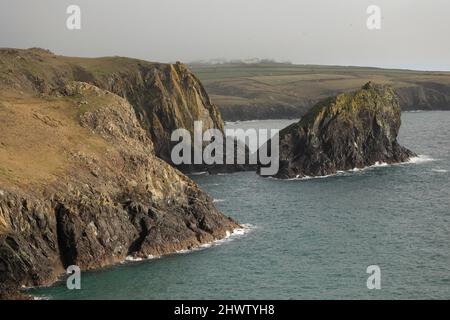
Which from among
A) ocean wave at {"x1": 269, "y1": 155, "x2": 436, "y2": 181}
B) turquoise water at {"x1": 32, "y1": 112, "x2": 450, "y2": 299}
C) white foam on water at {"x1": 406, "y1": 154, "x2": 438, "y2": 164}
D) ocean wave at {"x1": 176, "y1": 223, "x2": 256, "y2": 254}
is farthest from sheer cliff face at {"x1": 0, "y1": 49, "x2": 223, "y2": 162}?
ocean wave at {"x1": 176, "y1": 223, "x2": 256, "y2": 254}

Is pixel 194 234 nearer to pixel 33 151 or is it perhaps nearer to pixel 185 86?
pixel 33 151

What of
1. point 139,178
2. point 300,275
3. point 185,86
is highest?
point 185,86

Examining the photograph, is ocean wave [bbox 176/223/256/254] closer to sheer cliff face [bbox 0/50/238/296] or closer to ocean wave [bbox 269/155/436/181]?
sheer cliff face [bbox 0/50/238/296]

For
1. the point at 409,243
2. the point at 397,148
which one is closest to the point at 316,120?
the point at 397,148

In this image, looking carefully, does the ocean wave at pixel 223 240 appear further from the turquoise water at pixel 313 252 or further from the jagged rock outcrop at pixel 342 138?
the jagged rock outcrop at pixel 342 138

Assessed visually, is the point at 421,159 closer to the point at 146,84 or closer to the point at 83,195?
the point at 146,84

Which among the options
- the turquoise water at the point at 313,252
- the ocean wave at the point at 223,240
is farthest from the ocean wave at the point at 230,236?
the turquoise water at the point at 313,252
